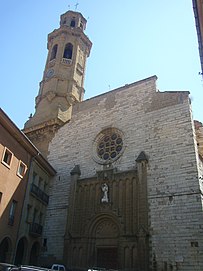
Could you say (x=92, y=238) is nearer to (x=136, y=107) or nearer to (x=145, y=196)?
(x=145, y=196)

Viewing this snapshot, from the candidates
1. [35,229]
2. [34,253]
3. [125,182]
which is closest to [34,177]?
[35,229]

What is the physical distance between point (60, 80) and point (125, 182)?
13.7 metres

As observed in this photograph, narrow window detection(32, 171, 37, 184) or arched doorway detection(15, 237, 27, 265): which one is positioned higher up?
narrow window detection(32, 171, 37, 184)

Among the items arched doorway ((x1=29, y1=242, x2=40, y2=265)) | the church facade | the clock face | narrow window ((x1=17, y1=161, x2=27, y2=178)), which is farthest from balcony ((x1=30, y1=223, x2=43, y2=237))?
the clock face

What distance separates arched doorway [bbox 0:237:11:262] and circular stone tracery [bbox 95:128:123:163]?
25.0ft

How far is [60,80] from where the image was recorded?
2666 centimetres

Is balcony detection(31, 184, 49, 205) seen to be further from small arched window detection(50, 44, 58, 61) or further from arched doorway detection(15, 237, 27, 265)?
small arched window detection(50, 44, 58, 61)

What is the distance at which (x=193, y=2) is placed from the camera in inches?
432

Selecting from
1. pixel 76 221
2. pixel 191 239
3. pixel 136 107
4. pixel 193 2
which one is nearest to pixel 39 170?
pixel 76 221

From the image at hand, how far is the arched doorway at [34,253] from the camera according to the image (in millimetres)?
17411

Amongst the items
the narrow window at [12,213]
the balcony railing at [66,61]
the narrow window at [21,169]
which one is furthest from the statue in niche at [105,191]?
the balcony railing at [66,61]

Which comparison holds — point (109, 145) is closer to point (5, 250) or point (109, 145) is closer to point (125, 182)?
point (125, 182)

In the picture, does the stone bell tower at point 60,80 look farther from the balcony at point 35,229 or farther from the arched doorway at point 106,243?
the arched doorway at point 106,243

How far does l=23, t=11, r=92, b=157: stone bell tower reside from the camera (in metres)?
23.4
